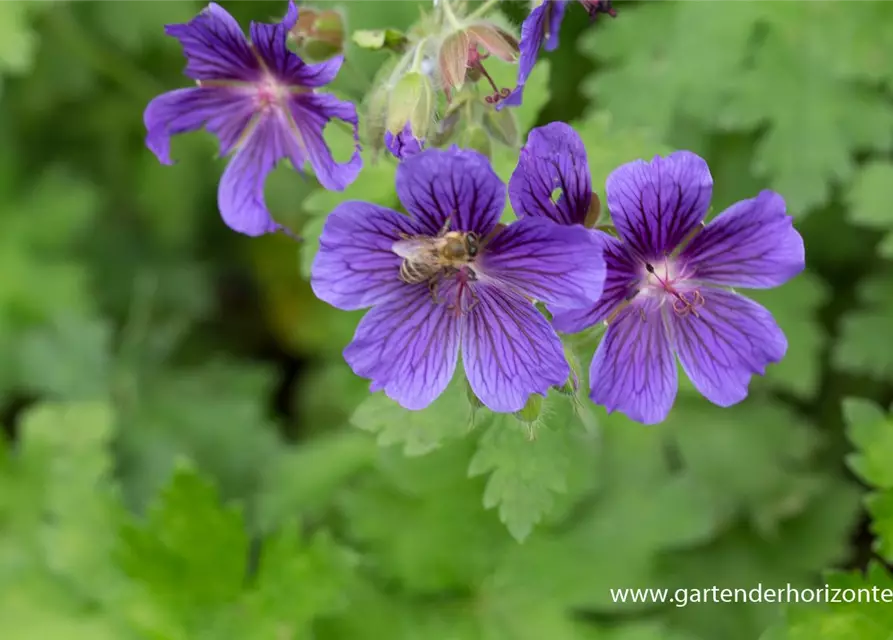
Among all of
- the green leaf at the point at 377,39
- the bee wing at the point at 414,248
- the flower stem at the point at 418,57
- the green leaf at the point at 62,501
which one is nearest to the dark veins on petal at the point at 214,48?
the green leaf at the point at 377,39

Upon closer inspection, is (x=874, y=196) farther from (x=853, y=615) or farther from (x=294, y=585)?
(x=294, y=585)

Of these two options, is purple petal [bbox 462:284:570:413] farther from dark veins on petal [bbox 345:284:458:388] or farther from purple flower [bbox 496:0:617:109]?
purple flower [bbox 496:0:617:109]

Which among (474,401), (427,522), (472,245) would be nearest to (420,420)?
(474,401)

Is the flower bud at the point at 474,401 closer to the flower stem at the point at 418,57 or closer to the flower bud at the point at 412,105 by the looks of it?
the flower bud at the point at 412,105

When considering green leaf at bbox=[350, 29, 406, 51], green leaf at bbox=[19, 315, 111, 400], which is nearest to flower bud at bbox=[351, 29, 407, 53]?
green leaf at bbox=[350, 29, 406, 51]

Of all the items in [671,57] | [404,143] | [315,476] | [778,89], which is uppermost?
[671,57]

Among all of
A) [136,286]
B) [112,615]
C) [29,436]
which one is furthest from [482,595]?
[136,286]

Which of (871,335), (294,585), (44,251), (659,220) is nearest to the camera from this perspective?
(659,220)
